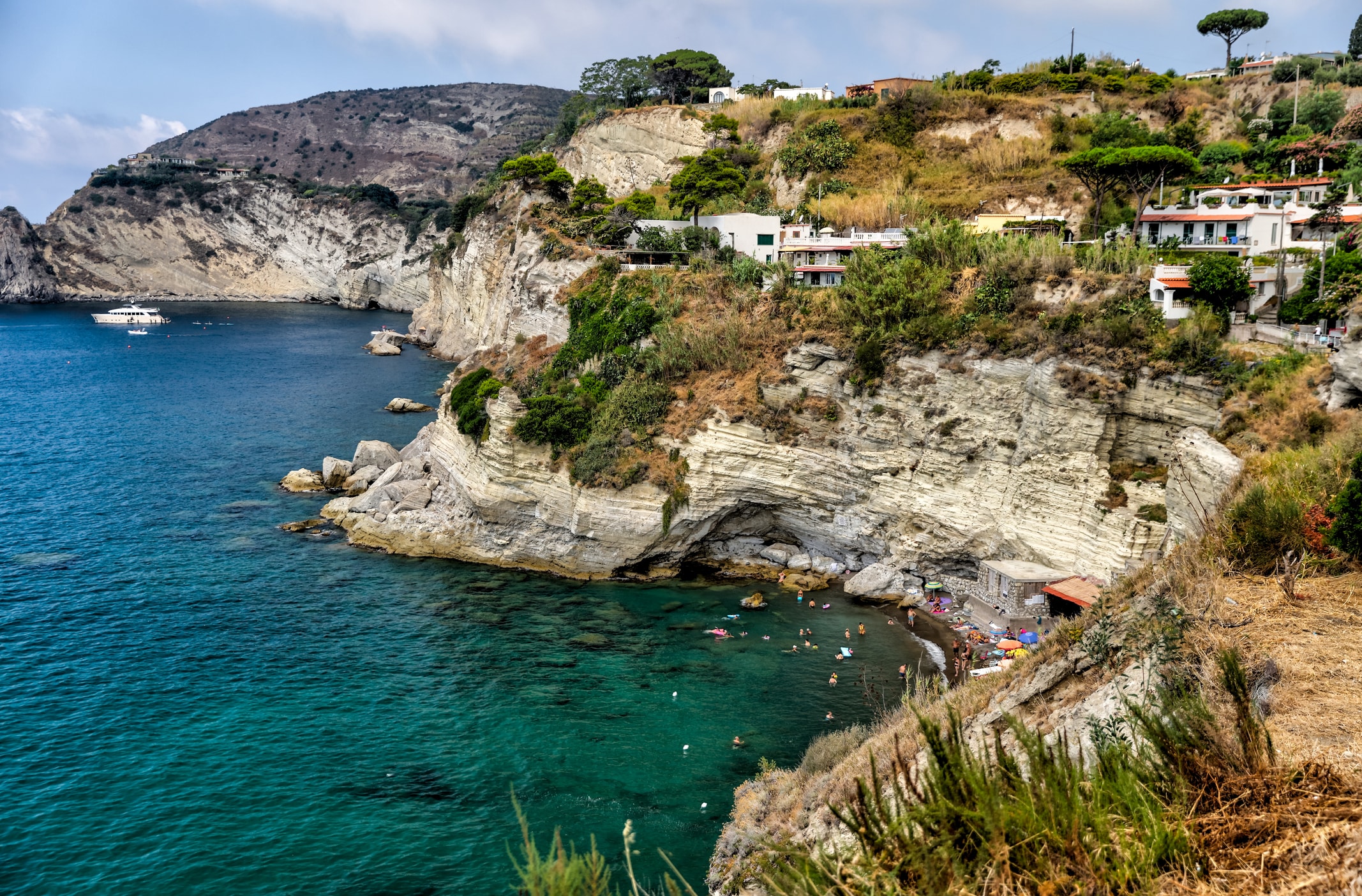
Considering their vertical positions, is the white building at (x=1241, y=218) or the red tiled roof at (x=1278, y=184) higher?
the red tiled roof at (x=1278, y=184)

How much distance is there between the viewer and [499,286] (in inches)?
2283

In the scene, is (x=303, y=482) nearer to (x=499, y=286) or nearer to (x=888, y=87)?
(x=499, y=286)

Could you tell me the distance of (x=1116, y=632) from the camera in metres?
11.9

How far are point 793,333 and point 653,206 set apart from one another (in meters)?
21.4

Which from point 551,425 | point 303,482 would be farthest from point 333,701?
point 303,482

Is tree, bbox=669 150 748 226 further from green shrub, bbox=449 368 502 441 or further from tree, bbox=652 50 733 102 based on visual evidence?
tree, bbox=652 50 733 102


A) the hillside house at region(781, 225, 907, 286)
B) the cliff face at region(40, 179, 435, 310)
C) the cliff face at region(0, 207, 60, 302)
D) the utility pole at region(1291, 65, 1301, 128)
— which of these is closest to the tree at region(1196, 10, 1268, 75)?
the utility pole at region(1291, 65, 1301, 128)

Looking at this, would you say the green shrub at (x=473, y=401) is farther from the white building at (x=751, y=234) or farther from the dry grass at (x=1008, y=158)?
the dry grass at (x=1008, y=158)

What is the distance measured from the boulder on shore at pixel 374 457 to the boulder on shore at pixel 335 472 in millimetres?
411

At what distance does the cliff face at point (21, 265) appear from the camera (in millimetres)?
138625

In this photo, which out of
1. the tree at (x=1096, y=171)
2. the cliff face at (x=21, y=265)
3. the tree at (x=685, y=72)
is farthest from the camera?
the cliff face at (x=21, y=265)

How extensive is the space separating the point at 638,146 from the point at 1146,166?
38222 mm

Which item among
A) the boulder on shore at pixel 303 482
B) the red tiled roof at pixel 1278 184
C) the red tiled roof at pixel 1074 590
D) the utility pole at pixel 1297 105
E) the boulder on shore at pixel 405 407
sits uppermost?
the utility pole at pixel 1297 105

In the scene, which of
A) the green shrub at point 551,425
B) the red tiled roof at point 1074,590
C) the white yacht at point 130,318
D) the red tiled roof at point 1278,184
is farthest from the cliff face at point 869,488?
the white yacht at point 130,318
